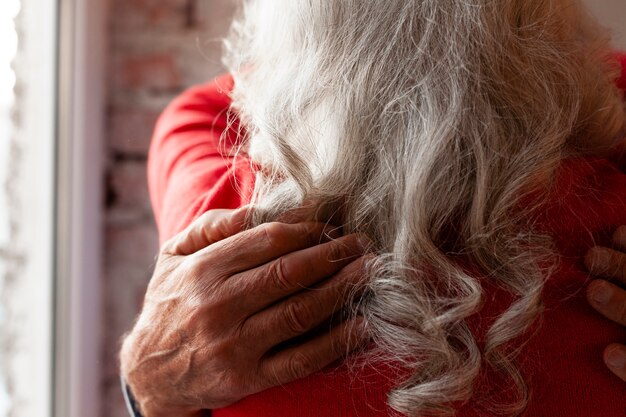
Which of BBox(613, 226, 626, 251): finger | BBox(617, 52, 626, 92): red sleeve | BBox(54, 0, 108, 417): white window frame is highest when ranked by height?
BBox(617, 52, 626, 92): red sleeve

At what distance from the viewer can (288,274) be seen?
2.14 feet

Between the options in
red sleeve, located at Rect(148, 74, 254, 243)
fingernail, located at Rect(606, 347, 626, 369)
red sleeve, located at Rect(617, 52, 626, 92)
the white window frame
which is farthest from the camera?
the white window frame

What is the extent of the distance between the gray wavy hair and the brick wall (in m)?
0.57

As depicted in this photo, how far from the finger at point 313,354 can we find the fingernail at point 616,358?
0.22 metres

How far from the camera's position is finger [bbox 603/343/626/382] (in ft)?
2.03

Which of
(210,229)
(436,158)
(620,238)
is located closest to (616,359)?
(620,238)

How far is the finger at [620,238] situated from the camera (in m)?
0.66

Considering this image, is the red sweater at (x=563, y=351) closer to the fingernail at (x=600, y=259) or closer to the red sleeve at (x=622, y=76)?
the fingernail at (x=600, y=259)

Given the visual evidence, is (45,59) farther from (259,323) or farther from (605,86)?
(605,86)

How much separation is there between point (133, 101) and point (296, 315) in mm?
714

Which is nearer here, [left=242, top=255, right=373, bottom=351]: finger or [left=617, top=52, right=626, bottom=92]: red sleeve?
[left=242, top=255, right=373, bottom=351]: finger

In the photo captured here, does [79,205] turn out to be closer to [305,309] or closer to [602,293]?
[305,309]

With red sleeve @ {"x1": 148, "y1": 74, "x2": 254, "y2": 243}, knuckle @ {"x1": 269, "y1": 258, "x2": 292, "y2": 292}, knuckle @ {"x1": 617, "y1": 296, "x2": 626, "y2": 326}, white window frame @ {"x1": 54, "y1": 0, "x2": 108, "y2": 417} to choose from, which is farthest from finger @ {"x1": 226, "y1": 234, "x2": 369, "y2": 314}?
white window frame @ {"x1": 54, "y1": 0, "x2": 108, "y2": 417}

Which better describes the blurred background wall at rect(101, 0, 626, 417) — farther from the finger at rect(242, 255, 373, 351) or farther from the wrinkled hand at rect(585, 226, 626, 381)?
the wrinkled hand at rect(585, 226, 626, 381)
